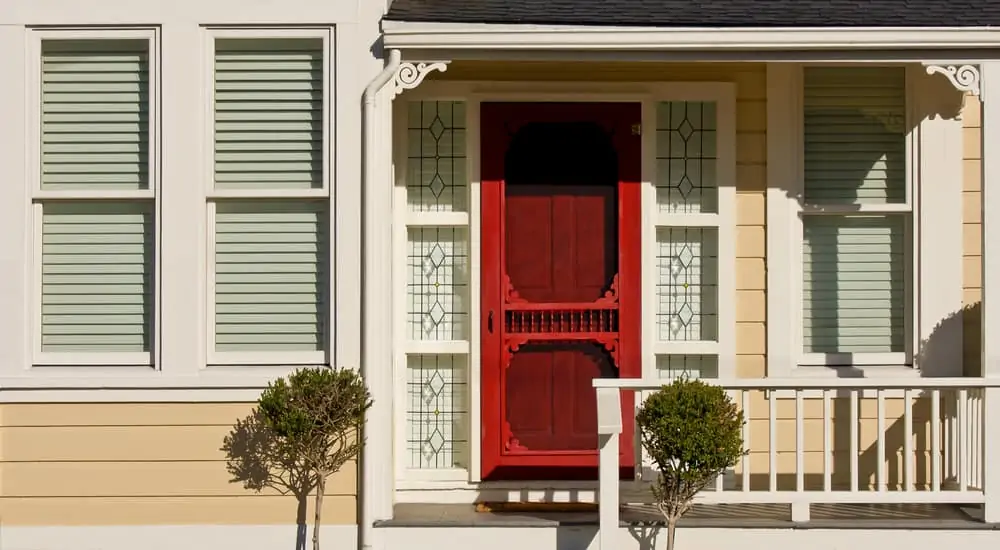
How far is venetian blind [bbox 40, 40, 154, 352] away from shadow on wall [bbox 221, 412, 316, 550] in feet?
2.31

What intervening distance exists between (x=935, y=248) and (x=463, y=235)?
9.09 ft

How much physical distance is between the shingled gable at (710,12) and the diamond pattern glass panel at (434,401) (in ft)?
6.73

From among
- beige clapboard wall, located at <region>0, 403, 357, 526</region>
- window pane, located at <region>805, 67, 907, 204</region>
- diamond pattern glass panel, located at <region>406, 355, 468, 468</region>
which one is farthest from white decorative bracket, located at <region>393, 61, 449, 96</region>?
window pane, located at <region>805, 67, 907, 204</region>

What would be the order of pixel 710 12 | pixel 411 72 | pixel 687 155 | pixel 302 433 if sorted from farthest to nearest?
pixel 687 155, pixel 710 12, pixel 411 72, pixel 302 433

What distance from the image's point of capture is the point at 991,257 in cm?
611

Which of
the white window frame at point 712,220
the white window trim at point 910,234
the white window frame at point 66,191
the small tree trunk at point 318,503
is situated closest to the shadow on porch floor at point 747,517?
the small tree trunk at point 318,503

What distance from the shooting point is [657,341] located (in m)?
7.11

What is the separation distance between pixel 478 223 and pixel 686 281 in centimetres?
130

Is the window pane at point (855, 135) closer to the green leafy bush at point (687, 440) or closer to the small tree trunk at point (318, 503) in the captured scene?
the green leafy bush at point (687, 440)

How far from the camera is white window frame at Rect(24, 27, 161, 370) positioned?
6.27 meters

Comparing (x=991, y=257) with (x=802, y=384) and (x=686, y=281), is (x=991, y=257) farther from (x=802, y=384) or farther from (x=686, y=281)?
(x=686, y=281)

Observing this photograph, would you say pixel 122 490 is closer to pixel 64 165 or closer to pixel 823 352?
pixel 64 165

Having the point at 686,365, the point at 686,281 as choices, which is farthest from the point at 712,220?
the point at 686,365

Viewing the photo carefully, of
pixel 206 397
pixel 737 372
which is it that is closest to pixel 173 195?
pixel 206 397
